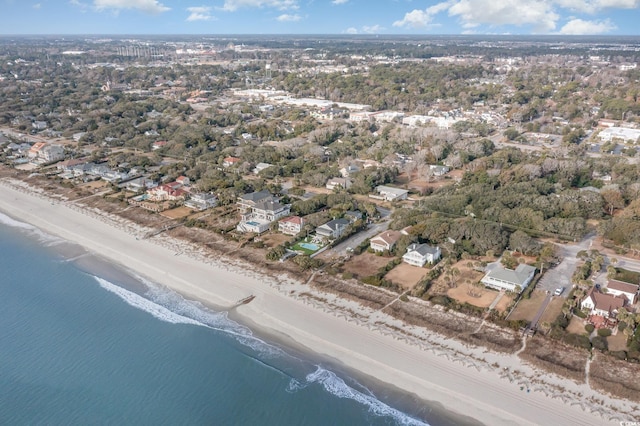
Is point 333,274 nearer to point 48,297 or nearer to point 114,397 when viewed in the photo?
point 114,397

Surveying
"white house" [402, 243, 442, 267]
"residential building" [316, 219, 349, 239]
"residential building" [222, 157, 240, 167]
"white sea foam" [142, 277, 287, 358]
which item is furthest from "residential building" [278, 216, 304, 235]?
"residential building" [222, 157, 240, 167]

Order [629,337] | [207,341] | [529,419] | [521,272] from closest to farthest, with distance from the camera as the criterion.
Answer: [529,419]
[629,337]
[207,341]
[521,272]

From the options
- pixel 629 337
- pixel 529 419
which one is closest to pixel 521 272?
pixel 629 337

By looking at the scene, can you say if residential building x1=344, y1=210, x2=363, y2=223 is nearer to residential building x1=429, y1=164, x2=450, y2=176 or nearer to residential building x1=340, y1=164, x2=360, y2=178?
residential building x1=340, y1=164, x2=360, y2=178

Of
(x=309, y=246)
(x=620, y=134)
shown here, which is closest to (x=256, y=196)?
(x=309, y=246)

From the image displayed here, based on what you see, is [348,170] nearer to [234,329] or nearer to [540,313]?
[234,329]

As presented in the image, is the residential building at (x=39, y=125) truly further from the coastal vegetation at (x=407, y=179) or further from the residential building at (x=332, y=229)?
the residential building at (x=332, y=229)

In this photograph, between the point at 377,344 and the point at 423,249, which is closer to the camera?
the point at 377,344
